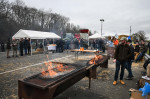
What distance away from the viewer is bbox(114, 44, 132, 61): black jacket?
14.4 ft

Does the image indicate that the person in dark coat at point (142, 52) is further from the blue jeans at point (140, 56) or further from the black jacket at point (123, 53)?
the black jacket at point (123, 53)

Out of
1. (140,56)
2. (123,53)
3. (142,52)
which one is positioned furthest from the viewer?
(140,56)

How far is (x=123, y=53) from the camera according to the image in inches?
173

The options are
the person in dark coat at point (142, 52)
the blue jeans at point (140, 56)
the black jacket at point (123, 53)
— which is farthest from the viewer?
the blue jeans at point (140, 56)

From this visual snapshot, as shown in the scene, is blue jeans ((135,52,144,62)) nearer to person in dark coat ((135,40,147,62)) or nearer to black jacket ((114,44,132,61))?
person in dark coat ((135,40,147,62))

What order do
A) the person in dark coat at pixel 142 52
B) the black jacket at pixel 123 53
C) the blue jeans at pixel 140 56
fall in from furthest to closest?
1. the blue jeans at pixel 140 56
2. the person in dark coat at pixel 142 52
3. the black jacket at pixel 123 53

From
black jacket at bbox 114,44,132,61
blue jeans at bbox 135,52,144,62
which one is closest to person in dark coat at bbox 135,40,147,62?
blue jeans at bbox 135,52,144,62

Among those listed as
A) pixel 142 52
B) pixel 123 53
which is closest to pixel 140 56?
pixel 142 52

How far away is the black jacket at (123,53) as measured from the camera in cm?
438

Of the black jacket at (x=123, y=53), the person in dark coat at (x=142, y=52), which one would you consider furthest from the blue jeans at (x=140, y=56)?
the black jacket at (x=123, y=53)

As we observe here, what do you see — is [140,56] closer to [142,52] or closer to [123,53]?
[142,52]

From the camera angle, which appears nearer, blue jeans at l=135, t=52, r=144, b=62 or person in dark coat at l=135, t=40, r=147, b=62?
person in dark coat at l=135, t=40, r=147, b=62

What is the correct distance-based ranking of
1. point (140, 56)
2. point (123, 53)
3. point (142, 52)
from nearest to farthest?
1. point (123, 53)
2. point (142, 52)
3. point (140, 56)

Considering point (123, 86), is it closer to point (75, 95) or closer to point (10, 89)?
point (75, 95)
